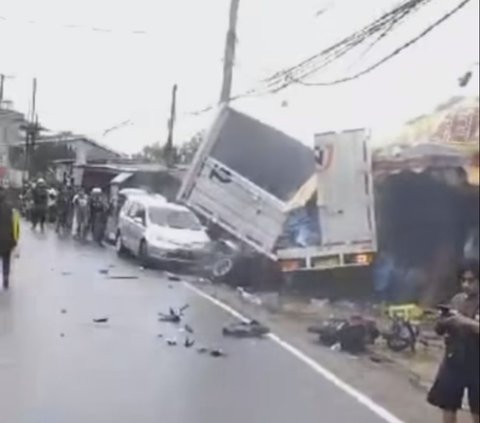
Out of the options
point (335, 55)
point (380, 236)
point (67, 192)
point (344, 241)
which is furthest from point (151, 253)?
point (380, 236)

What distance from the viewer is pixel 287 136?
32.9 feet

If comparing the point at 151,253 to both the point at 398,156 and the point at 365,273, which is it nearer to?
the point at 365,273

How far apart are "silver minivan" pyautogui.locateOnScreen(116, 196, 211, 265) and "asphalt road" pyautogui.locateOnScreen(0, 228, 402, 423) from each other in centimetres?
629

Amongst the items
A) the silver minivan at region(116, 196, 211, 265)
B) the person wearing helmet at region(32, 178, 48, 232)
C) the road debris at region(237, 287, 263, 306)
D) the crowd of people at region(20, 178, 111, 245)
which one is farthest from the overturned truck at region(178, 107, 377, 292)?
the person wearing helmet at region(32, 178, 48, 232)

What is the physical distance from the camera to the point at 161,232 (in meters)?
24.6

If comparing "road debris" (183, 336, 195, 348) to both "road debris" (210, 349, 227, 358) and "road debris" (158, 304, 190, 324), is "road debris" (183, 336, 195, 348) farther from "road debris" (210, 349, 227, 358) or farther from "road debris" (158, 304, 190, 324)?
"road debris" (158, 304, 190, 324)

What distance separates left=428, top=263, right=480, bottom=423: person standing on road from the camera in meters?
5.43

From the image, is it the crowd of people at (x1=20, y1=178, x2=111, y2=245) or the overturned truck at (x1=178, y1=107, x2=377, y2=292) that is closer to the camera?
the overturned truck at (x1=178, y1=107, x2=377, y2=292)

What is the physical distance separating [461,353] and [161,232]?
1875 centimetres

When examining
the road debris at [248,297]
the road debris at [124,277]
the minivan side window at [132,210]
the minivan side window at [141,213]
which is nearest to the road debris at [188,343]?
the road debris at [248,297]

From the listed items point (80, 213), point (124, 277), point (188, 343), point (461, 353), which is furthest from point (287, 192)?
point (80, 213)

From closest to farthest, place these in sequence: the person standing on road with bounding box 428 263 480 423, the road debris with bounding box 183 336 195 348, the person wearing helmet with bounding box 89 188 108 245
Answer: the person standing on road with bounding box 428 263 480 423 < the road debris with bounding box 183 336 195 348 < the person wearing helmet with bounding box 89 188 108 245

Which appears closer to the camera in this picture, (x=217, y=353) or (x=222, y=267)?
(x=217, y=353)

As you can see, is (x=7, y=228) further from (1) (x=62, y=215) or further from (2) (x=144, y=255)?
(1) (x=62, y=215)
